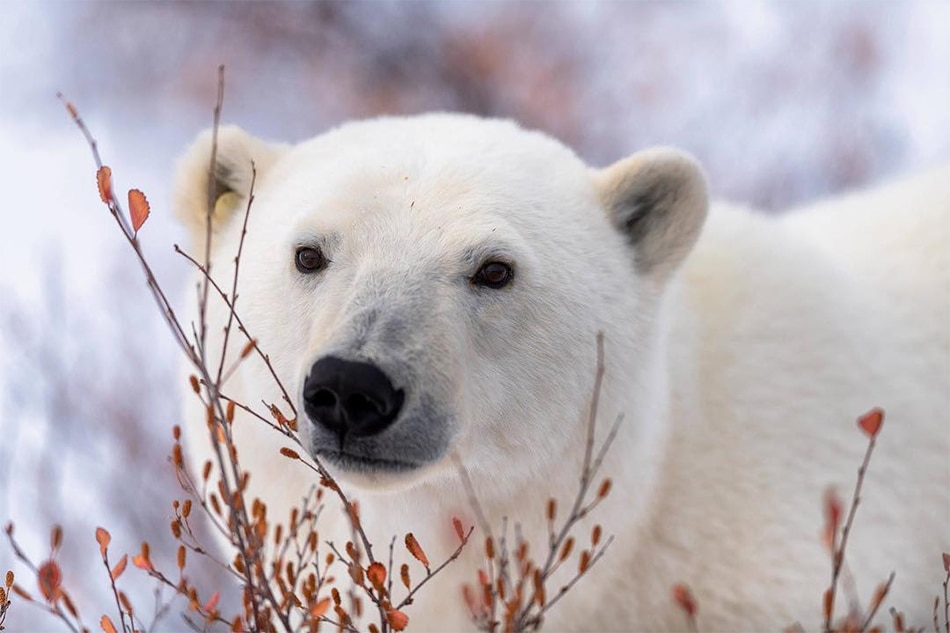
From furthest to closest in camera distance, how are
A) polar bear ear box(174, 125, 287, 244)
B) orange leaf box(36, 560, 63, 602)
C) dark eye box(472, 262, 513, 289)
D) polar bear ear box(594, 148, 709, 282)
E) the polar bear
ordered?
polar bear ear box(174, 125, 287, 244), polar bear ear box(594, 148, 709, 282), dark eye box(472, 262, 513, 289), the polar bear, orange leaf box(36, 560, 63, 602)

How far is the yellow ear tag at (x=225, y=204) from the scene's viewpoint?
3170 mm

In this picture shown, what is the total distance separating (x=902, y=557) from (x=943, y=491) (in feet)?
0.94

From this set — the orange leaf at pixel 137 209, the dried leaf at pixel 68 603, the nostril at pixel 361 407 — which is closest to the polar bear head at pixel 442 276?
the nostril at pixel 361 407

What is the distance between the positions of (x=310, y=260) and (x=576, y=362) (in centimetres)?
74

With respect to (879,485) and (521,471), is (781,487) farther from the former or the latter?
(521,471)

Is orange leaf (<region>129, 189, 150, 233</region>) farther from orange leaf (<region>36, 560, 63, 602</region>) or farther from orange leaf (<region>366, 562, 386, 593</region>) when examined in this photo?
orange leaf (<region>366, 562, 386, 593</region>)

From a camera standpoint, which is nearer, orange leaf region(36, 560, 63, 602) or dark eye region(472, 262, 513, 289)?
orange leaf region(36, 560, 63, 602)

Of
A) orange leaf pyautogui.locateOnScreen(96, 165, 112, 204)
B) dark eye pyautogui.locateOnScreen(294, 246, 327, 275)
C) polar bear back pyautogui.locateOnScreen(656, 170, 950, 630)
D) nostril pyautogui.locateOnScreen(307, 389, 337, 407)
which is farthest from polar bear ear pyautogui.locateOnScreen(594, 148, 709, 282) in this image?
orange leaf pyautogui.locateOnScreen(96, 165, 112, 204)

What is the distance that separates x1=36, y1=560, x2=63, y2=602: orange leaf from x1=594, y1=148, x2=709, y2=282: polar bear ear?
5.76 ft

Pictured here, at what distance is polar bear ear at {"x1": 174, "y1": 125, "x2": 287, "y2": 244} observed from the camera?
10.2ft

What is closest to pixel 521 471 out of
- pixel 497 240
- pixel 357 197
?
pixel 497 240

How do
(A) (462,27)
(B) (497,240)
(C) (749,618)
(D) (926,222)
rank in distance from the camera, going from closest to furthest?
(B) (497,240) → (C) (749,618) → (D) (926,222) → (A) (462,27)

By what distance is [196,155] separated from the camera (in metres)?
3.13

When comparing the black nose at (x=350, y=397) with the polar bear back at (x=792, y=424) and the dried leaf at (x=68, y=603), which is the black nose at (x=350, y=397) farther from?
the polar bear back at (x=792, y=424)
